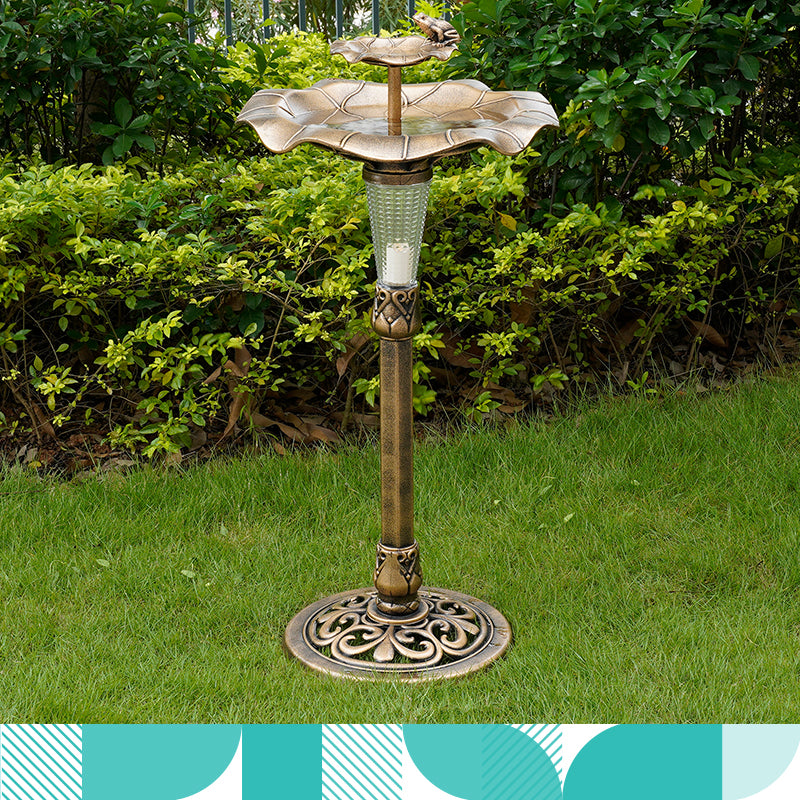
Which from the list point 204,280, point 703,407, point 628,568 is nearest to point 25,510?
point 204,280

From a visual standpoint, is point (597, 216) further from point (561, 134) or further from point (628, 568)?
point (628, 568)

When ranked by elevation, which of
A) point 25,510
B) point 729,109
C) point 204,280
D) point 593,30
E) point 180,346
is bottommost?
point 25,510

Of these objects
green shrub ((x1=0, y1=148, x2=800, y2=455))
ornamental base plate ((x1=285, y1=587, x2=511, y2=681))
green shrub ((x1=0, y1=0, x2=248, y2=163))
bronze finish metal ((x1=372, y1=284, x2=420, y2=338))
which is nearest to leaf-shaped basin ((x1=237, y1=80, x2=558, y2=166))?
bronze finish metal ((x1=372, y1=284, x2=420, y2=338))

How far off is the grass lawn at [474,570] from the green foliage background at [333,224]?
340 mm

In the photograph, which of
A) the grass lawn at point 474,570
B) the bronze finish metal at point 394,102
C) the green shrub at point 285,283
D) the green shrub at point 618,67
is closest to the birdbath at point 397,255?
the bronze finish metal at point 394,102

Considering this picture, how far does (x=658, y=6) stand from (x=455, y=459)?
188 cm

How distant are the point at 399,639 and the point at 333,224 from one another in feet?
5.36

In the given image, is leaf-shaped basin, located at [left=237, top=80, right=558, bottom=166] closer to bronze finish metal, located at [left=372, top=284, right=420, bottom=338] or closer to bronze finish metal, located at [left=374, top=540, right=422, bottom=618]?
bronze finish metal, located at [left=372, top=284, right=420, bottom=338]

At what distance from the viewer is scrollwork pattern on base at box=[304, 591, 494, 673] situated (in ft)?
9.14

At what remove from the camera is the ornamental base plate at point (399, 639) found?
109 inches

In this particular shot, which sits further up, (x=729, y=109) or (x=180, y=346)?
(x=729, y=109)

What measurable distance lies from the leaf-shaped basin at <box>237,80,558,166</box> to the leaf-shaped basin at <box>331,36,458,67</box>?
0.54 ft

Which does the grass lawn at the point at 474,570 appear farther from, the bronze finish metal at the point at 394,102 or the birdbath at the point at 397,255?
the bronze finish metal at the point at 394,102

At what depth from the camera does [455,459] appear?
3.87 metres
